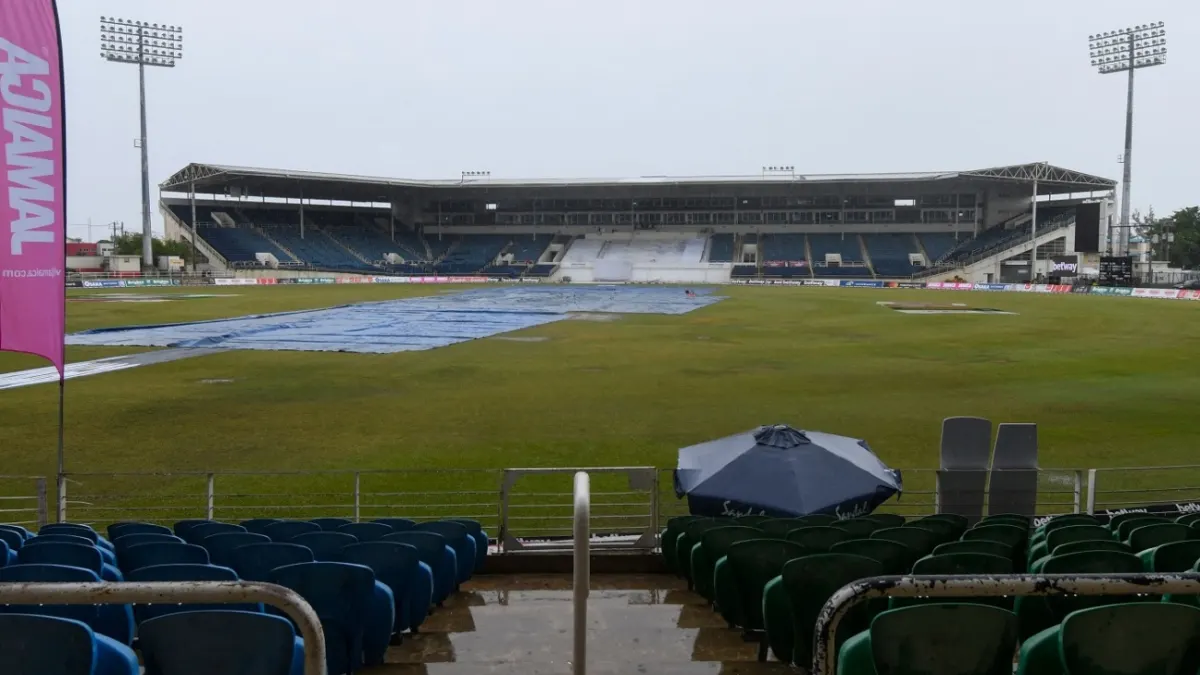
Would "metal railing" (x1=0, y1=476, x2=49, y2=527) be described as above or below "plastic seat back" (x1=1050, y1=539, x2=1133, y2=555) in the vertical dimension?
below

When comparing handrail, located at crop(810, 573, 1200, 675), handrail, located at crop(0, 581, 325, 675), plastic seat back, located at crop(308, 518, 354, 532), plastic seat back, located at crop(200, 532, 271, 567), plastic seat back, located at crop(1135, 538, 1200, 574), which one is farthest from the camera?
plastic seat back, located at crop(308, 518, 354, 532)

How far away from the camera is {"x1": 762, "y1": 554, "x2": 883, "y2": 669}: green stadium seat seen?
15.9ft

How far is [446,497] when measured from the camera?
13195 millimetres

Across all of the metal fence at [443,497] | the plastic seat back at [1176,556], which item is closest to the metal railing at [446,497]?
the metal fence at [443,497]

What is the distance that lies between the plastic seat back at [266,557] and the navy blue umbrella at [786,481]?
16.9 ft

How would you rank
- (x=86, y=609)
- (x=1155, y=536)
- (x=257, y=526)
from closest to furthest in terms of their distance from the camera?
(x=86, y=609)
(x=1155, y=536)
(x=257, y=526)

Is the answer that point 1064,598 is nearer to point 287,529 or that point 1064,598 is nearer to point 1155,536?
point 1155,536

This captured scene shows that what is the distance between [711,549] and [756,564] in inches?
45.5

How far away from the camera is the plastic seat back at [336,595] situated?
5094mm

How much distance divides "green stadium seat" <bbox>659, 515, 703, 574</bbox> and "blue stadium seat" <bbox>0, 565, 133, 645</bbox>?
16.2 ft

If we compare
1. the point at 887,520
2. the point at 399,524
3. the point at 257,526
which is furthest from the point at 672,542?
the point at 257,526

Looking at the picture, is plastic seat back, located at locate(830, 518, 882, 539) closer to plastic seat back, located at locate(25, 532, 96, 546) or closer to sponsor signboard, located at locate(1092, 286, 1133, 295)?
plastic seat back, located at locate(25, 532, 96, 546)

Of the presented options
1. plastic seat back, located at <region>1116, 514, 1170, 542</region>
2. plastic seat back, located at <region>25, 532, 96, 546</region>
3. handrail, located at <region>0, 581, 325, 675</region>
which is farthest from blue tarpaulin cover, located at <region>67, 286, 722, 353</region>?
handrail, located at <region>0, 581, 325, 675</region>

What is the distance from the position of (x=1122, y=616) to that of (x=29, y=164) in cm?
1117
